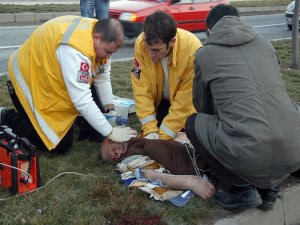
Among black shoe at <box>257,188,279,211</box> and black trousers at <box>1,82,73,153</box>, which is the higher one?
black trousers at <box>1,82,73,153</box>

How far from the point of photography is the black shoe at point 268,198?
2932 millimetres

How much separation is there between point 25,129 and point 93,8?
3462 millimetres

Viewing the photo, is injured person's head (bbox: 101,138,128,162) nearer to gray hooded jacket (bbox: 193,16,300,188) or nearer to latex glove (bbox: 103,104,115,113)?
latex glove (bbox: 103,104,115,113)

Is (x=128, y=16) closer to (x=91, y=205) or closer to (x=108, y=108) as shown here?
(x=108, y=108)

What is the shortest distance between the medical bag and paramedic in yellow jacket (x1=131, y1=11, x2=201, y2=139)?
3.35 feet

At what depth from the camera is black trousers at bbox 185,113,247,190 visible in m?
2.91

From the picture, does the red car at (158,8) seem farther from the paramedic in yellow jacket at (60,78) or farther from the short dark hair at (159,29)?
the short dark hair at (159,29)

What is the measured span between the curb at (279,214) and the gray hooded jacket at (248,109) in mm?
241

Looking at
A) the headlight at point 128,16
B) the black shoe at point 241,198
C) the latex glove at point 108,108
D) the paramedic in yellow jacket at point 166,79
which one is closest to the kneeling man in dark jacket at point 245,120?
the black shoe at point 241,198

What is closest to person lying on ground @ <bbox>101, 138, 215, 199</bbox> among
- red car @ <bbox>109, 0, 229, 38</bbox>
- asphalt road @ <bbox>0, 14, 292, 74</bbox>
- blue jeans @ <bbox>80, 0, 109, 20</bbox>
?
asphalt road @ <bbox>0, 14, 292, 74</bbox>

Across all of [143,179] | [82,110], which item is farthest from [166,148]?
[82,110]

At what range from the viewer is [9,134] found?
3.04 meters

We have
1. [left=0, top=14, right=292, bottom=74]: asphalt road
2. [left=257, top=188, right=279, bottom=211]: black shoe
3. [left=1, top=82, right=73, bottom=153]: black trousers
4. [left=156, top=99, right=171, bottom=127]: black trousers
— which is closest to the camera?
[left=257, top=188, right=279, bottom=211]: black shoe

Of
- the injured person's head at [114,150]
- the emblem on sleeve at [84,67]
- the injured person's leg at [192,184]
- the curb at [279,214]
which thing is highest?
the emblem on sleeve at [84,67]
